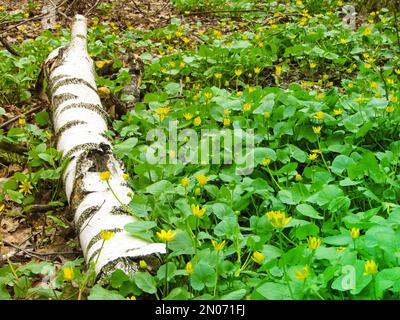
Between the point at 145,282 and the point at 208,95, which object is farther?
the point at 208,95

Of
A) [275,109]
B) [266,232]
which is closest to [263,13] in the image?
[275,109]

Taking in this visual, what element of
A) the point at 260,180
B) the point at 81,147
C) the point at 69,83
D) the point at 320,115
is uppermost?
the point at 69,83

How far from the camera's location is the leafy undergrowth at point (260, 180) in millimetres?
1777

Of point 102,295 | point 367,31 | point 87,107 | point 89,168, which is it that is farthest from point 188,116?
point 367,31

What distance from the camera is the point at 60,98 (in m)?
→ 3.38

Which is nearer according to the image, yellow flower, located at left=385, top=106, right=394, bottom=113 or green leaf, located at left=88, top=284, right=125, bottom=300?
green leaf, located at left=88, top=284, right=125, bottom=300

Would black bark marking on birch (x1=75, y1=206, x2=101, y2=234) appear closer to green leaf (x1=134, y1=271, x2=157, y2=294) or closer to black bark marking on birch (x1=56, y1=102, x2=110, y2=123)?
green leaf (x1=134, y1=271, x2=157, y2=294)

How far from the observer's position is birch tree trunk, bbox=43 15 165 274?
2.00 meters

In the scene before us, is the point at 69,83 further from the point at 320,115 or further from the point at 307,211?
the point at 307,211

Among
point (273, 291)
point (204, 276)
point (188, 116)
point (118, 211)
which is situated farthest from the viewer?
point (188, 116)

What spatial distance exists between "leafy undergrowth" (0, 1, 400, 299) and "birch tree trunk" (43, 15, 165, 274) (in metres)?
0.09

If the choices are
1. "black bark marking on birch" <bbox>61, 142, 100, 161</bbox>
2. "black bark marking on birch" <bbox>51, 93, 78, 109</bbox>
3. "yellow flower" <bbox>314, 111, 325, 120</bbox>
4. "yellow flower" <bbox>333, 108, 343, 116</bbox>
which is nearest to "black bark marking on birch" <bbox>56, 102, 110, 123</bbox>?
"black bark marking on birch" <bbox>51, 93, 78, 109</bbox>

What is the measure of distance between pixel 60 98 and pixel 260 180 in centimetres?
173

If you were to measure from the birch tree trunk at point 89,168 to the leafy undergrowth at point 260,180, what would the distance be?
9 cm
